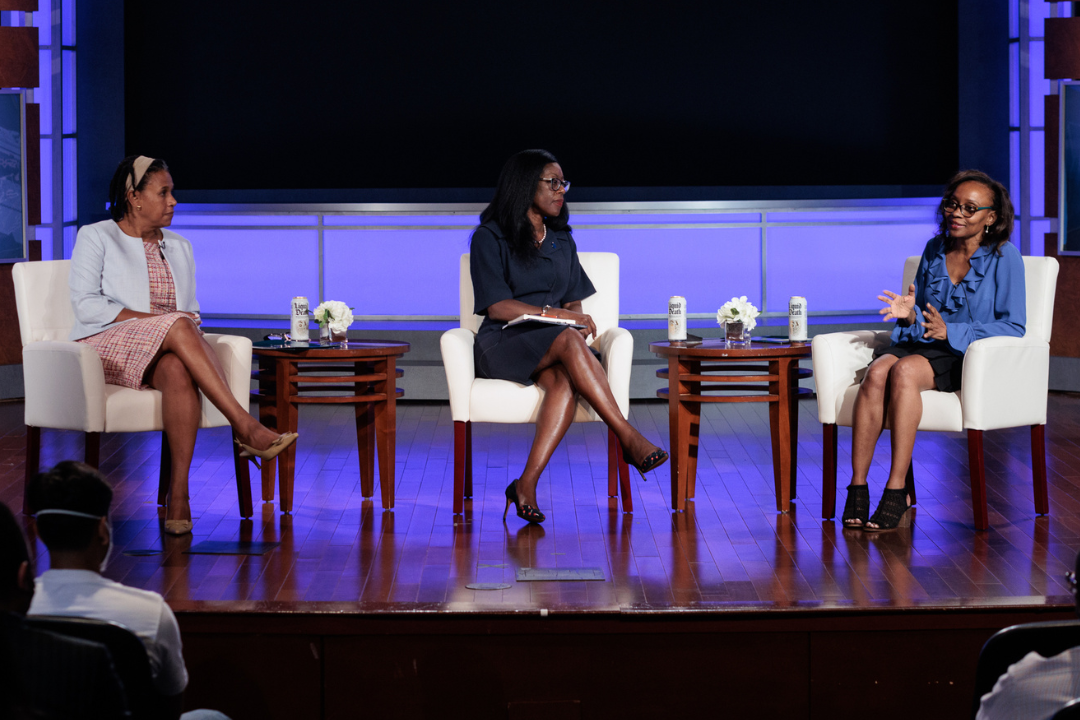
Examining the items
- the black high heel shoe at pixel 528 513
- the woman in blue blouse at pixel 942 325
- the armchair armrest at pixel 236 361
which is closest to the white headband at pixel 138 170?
the armchair armrest at pixel 236 361

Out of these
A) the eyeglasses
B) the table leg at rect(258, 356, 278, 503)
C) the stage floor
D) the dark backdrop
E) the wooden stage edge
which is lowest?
the wooden stage edge

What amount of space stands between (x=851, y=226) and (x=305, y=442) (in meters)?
3.49

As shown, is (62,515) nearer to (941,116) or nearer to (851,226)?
(851,226)

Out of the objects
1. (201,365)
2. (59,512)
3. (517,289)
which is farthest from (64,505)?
(517,289)

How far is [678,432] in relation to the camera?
3.96 m

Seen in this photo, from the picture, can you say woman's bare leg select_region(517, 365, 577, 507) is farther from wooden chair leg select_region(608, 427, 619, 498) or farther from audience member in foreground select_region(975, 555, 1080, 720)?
audience member in foreground select_region(975, 555, 1080, 720)

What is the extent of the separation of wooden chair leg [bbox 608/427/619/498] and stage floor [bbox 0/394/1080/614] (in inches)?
3.7

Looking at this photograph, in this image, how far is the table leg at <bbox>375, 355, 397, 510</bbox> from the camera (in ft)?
12.8

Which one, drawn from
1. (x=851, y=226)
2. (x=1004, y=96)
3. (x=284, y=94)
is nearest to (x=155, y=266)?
(x=851, y=226)

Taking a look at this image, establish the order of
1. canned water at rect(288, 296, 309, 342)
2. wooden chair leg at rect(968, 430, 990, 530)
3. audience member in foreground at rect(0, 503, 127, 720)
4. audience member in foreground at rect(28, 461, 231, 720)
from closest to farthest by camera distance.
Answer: audience member in foreground at rect(0, 503, 127, 720)
audience member in foreground at rect(28, 461, 231, 720)
wooden chair leg at rect(968, 430, 990, 530)
canned water at rect(288, 296, 309, 342)

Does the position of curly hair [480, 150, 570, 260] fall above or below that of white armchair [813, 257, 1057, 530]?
above

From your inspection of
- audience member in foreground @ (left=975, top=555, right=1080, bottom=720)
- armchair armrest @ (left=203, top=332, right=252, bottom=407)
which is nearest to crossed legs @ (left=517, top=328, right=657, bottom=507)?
armchair armrest @ (left=203, top=332, right=252, bottom=407)

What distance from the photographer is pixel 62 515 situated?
1663mm

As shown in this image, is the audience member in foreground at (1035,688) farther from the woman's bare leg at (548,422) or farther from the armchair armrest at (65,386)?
the armchair armrest at (65,386)
